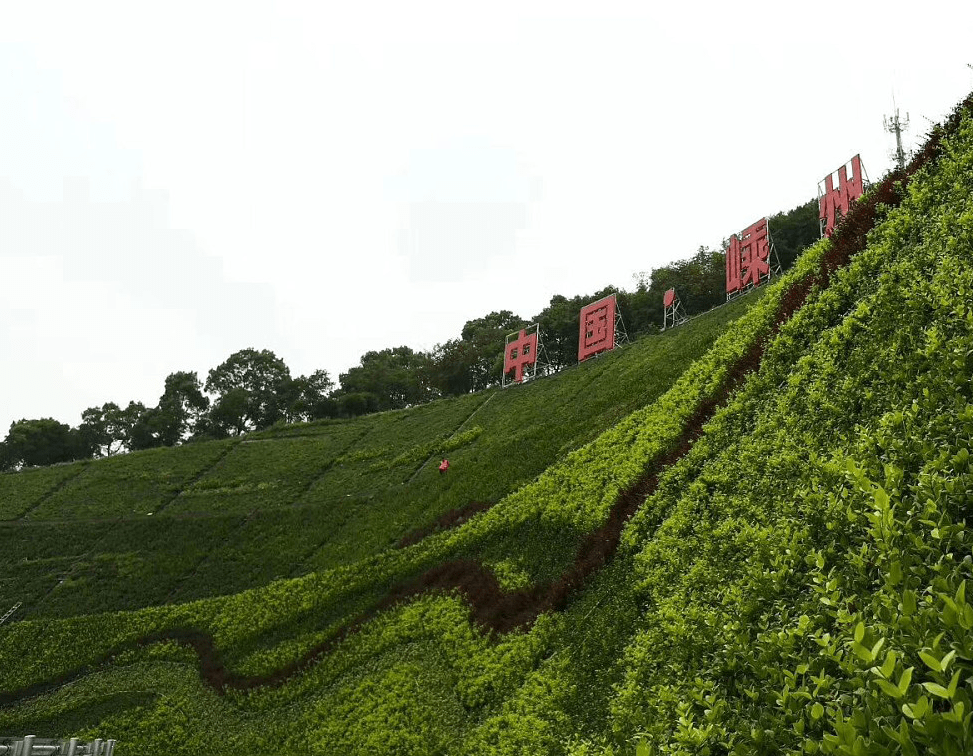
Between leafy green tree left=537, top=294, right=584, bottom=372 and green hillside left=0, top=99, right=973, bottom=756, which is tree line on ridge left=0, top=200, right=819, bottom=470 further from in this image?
green hillside left=0, top=99, right=973, bottom=756

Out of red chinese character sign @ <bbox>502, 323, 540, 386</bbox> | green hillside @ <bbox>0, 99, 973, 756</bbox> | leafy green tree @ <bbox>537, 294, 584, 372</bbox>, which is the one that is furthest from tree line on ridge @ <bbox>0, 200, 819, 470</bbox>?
green hillside @ <bbox>0, 99, 973, 756</bbox>

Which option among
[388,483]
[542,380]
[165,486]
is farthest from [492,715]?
[165,486]

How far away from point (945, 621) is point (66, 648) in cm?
3357

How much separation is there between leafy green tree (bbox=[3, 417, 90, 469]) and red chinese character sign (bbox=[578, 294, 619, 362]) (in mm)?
69400

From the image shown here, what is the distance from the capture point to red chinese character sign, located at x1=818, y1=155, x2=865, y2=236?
3631 cm

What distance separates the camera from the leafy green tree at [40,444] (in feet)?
258

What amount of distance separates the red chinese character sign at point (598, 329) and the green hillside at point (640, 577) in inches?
210

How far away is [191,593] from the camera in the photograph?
30844mm

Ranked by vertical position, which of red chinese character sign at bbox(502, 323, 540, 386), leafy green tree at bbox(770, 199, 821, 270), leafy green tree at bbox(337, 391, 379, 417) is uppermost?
leafy green tree at bbox(770, 199, 821, 270)

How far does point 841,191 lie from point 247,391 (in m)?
74.8

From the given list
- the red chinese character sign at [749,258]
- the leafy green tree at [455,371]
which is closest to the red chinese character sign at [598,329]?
the red chinese character sign at [749,258]

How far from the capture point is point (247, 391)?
294ft

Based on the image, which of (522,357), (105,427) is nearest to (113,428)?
(105,427)

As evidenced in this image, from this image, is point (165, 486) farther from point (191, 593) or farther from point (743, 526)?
point (743, 526)
